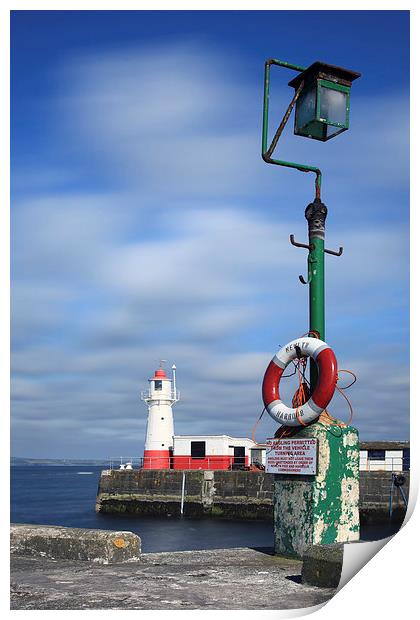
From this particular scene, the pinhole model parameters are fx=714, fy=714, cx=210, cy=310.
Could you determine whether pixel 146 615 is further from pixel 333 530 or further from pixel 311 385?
pixel 311 385

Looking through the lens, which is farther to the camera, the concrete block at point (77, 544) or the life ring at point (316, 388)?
the life ring at point (316, 388)

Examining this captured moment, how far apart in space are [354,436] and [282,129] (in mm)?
2659

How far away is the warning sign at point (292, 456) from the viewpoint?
5902 mm

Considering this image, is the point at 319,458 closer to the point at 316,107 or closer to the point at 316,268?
the point at 316,268

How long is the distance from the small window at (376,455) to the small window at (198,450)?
258 inches

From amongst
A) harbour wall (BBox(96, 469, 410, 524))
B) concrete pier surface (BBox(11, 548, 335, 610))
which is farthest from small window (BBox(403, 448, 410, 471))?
concrete pier surface (BBox(11, 548, 335, 610))

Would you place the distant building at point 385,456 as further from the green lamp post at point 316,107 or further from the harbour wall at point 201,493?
the green lamp post at point 316,107

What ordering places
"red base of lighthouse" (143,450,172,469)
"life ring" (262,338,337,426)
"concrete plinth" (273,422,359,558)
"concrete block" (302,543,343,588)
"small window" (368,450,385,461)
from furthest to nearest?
"red base of lighthouse" (143,450,172,469), "small window" (368,450,385,461), "life ring" (262,338,337,426), "concrete plinth" (273,422,359,558), "concrete block" (302,543,343,588)

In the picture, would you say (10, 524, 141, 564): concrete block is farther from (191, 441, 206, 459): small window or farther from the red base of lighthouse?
the red base of lighthouse

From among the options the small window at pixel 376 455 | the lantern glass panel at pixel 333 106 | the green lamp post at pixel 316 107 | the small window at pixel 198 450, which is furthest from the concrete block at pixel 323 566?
the small window at pixel 198 450

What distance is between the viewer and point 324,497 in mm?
5863

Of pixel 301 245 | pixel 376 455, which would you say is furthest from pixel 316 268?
pixel 376 455

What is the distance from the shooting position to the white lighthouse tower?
2888 cm

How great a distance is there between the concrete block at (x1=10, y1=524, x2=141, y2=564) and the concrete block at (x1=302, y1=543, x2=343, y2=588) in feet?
4.99
